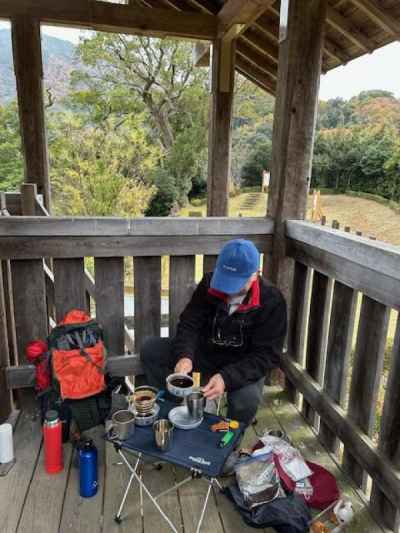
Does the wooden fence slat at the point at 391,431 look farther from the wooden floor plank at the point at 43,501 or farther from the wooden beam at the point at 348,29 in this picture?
the wooden beam at the point at 348,29

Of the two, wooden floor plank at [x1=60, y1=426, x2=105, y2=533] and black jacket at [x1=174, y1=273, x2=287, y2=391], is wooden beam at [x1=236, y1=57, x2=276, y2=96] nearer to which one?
black jacket at [x1=174, y1=273, x2=287, y2=391]

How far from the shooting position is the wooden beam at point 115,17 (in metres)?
3.69

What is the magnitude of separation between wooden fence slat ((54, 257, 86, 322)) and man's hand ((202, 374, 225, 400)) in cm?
103

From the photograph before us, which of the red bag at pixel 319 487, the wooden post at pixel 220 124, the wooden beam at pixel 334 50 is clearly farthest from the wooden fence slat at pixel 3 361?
the wooden beam at pixel 334 50

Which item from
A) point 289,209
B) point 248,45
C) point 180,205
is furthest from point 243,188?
point 289,209

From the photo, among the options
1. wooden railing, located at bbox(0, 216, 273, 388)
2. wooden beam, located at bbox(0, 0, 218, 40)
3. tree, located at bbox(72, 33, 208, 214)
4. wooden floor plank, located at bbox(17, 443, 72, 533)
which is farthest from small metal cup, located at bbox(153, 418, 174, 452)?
tree, located at bbox(72, 33, 208, 214)

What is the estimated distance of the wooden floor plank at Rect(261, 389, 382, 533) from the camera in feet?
6.01

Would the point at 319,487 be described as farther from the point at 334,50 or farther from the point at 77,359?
the point at 334,50

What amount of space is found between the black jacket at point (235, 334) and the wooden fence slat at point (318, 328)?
31cm

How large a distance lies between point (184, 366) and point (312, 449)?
908 millimetres

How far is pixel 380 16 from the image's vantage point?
10.5 ft

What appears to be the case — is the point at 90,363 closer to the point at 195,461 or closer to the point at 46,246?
the point at 46,246

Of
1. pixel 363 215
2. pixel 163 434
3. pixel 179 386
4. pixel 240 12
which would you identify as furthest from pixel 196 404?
pixel 363 215

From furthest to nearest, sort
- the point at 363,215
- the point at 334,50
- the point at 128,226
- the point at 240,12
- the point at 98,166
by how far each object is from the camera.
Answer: the point at 363,215
the point at 98,166
the point at 334,50
the point at 240,12
the point at 128,226
